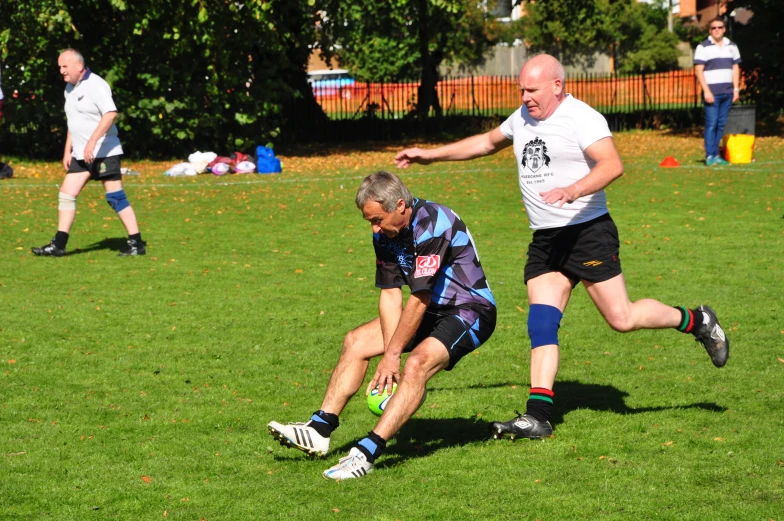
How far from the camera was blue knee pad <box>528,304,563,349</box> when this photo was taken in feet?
19.8

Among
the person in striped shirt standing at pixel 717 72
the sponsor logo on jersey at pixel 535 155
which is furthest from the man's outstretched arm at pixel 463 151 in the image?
the person in striped shirt standing at pixel 717 72

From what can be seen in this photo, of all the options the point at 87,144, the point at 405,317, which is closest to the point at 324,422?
the point at 405,317

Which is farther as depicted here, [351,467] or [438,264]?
[438,264]

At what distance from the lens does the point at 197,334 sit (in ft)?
28.7

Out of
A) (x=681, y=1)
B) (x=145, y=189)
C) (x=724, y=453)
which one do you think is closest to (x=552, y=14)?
(x=145, y=189)

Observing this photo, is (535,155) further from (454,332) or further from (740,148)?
(740,148)

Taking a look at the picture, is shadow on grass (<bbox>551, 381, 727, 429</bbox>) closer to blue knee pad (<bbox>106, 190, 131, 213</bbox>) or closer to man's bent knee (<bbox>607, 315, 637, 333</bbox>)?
man's bent knee (<bbox>607, 315, 637, 333</bbox>)

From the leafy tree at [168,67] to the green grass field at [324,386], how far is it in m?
9.29

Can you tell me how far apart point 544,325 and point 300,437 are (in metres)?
1.55

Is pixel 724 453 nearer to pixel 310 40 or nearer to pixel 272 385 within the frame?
pixel 272 385

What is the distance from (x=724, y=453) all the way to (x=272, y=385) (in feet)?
10.1

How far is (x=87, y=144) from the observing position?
11828mm

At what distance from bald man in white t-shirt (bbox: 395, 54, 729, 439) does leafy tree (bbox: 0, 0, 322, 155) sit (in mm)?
17368

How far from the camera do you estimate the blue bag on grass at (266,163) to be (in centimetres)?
2286
